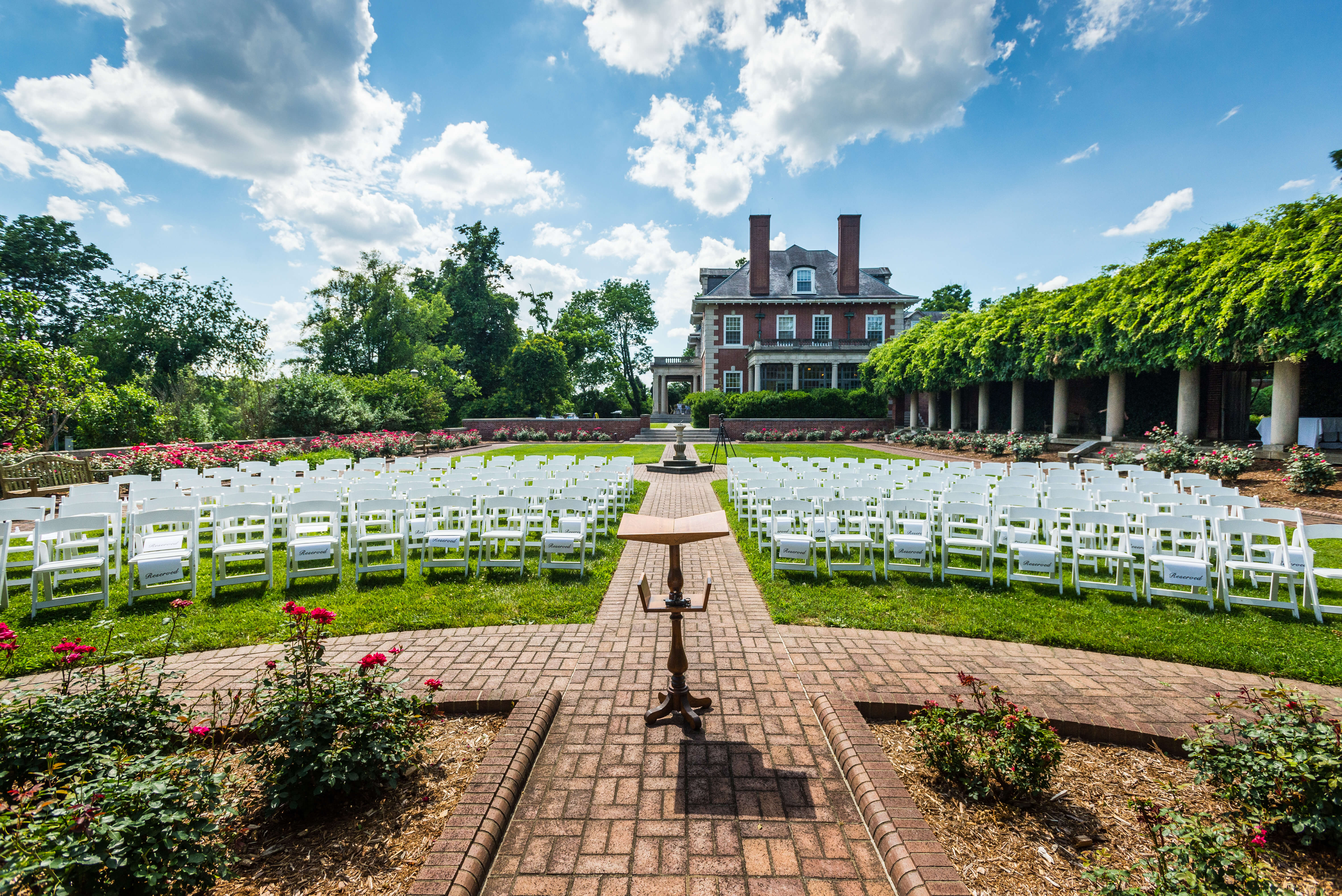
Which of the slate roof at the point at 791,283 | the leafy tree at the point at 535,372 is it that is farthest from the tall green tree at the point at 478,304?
the slate roof at the point at 791,283

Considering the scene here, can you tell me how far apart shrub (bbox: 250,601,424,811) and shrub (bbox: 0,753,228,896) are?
442mm

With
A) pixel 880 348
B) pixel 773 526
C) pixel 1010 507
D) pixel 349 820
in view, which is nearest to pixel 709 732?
pixel 349 820

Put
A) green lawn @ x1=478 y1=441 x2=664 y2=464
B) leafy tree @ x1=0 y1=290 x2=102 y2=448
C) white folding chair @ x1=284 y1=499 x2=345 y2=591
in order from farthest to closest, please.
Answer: green lawn @ x1=478 y1=441 x2=664 y2=464 → leafy tree @ x1=0 y1=290 x2=102 y2=448 → white folding chair @ x1=284 y1=499 x2=345 y2=591

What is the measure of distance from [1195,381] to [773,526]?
18058 millimetres

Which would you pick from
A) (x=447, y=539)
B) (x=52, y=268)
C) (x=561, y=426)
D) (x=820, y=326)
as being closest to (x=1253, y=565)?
(x=447, y=539)

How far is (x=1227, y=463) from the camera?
1370cm

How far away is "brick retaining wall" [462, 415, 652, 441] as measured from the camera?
113ft

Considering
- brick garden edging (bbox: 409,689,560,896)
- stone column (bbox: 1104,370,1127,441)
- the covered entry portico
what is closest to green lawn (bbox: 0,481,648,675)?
brick garden edging (bbox: 409,689,560,896)

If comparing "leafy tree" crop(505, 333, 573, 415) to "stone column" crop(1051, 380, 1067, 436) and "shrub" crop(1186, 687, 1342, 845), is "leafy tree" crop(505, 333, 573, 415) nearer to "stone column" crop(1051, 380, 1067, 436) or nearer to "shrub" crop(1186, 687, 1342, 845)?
"stone column" crop(1051, 380, 1067, 436)

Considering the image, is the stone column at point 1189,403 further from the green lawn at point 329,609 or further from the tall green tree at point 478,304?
the tall green tree at point 478,304

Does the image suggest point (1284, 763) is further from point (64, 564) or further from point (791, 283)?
point (791, 283)

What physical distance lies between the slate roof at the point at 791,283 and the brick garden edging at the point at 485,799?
4173 cm

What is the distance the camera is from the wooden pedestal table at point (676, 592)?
3.43m

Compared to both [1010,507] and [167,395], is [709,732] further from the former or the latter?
[167,395]
